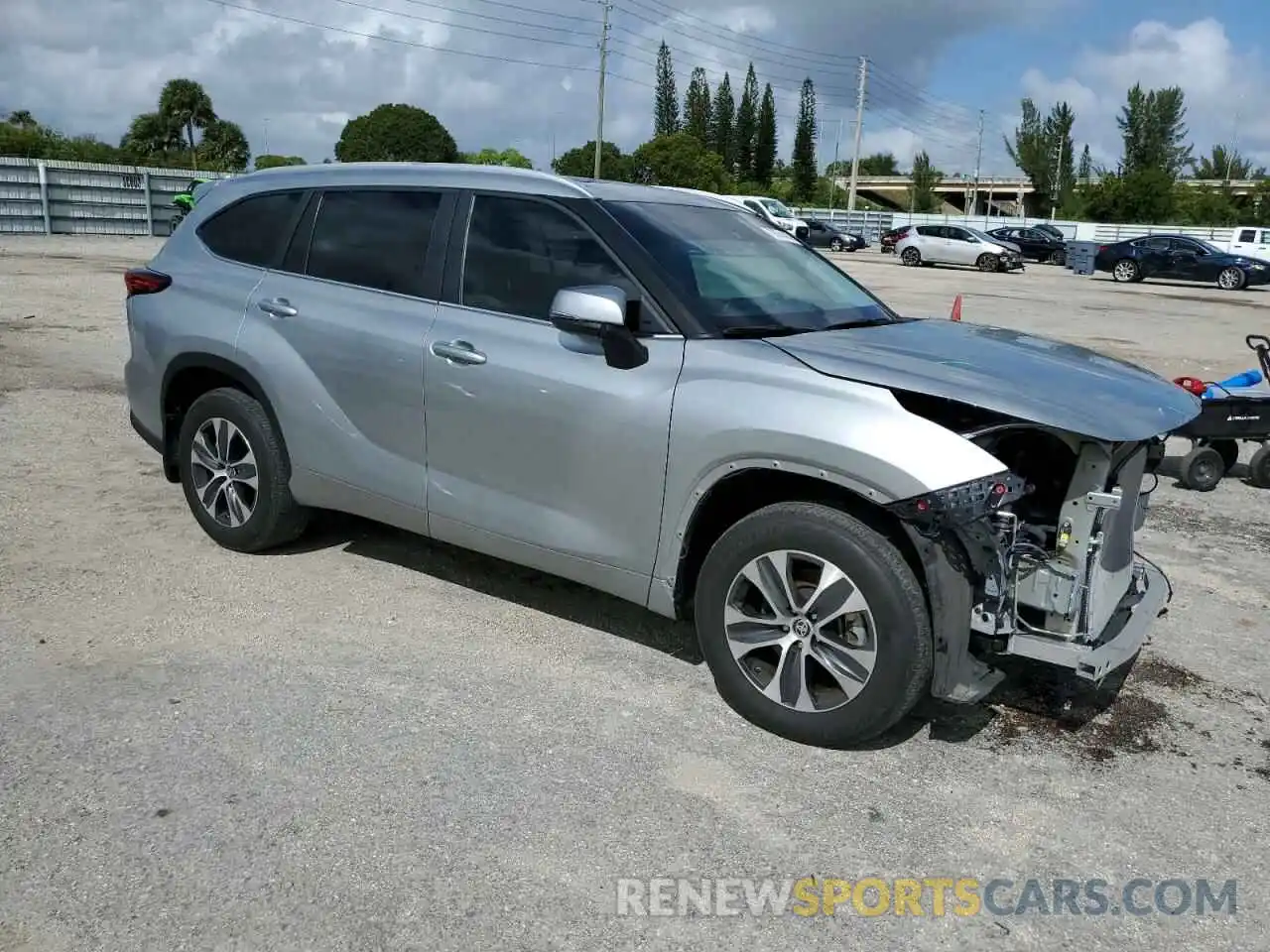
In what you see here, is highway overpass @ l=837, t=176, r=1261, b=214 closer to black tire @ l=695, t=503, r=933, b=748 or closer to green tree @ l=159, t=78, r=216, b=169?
green tree @ l=159, t=78, r=216, b=169

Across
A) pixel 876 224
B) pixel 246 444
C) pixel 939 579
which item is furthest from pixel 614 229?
pixel 876 224

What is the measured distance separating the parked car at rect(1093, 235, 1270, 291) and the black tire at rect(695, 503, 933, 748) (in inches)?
1311

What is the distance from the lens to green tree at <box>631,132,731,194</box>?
270ft

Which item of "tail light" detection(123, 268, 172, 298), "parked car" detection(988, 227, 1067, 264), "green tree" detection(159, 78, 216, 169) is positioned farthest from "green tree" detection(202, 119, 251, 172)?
"tail light" detection(123, 268, 172, 298)

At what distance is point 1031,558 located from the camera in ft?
11.4

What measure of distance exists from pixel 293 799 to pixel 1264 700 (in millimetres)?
3514

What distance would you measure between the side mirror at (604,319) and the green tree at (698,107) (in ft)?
375

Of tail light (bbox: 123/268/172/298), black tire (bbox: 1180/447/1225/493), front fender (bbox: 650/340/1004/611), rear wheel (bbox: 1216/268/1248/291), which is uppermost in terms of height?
rear wheel (bbox: 1216/268/1248/291)

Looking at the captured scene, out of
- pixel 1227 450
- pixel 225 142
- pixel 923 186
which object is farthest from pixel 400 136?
pixel 1227 450

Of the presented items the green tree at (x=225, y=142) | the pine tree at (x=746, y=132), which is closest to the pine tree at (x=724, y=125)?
the pine tree at (x=746, y=132)

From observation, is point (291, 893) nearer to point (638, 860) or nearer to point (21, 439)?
point (638, 860)

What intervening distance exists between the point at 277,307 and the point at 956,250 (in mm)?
35570

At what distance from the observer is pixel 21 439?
7512mm

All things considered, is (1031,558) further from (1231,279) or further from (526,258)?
(1231,279)
